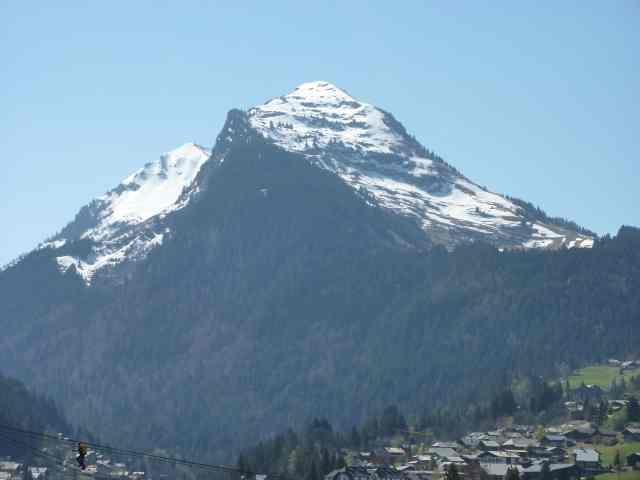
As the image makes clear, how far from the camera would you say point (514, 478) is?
634 feet

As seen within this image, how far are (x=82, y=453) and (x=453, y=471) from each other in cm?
7586

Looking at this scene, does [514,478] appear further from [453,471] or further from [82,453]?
[82,453]

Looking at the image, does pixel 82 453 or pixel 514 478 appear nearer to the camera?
pixel 82 453

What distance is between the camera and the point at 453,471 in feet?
633

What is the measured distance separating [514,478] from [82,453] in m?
80.1

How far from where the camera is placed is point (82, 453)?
417ft

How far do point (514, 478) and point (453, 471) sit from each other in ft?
25.2

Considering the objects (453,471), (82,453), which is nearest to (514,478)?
(453,471)

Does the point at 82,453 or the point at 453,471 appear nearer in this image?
the point at 82,453
